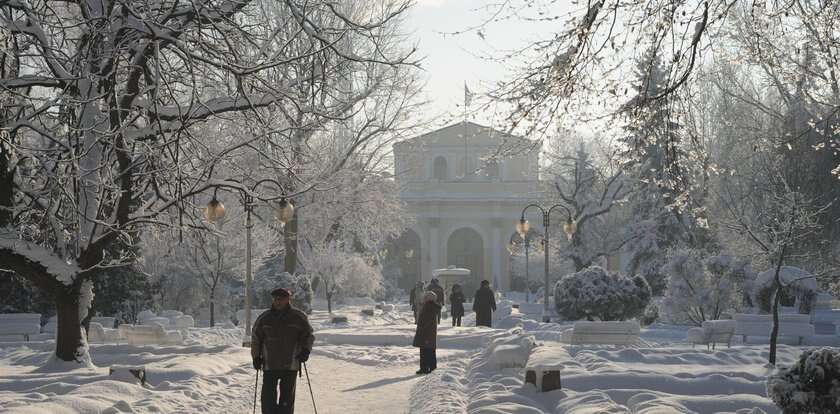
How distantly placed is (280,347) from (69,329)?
5.99 metres

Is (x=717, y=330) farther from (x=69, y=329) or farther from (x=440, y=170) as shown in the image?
(x=440, y=170)

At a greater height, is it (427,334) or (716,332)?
(427,334)

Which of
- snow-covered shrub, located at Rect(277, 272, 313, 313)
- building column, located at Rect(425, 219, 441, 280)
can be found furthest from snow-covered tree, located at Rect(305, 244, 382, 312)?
building column, located at Rect(425, 219, 441, 280)

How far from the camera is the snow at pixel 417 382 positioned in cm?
1037

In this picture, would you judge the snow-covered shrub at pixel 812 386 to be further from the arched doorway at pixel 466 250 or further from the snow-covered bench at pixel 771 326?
the arched doorway at pixel 466 250

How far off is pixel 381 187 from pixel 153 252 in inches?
374

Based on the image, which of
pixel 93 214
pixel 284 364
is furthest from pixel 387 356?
pixel 284 364

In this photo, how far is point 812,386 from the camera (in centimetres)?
762

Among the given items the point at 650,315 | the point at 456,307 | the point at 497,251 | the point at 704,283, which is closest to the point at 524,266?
the point at 497,251

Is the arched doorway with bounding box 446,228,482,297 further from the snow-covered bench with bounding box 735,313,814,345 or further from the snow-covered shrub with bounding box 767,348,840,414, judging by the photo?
the snow-covered shrub with bounding box 767,348,840,414

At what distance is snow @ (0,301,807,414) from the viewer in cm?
1037

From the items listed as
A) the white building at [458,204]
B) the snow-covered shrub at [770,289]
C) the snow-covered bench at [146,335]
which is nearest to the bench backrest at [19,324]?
the snow-covered bench at [146,335]

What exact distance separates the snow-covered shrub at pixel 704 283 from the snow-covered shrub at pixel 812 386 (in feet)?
70.3

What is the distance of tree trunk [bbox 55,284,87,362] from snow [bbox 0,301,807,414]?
20 centimetres
